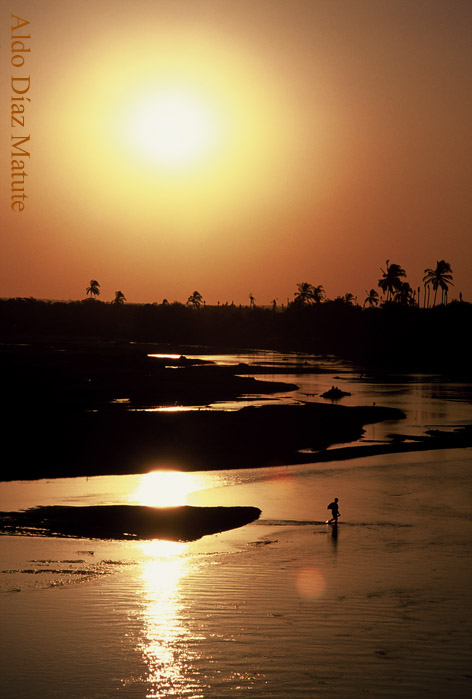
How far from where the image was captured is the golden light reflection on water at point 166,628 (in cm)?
1617

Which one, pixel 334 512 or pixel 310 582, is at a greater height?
pixel 334 512

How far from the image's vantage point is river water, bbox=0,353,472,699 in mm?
16469

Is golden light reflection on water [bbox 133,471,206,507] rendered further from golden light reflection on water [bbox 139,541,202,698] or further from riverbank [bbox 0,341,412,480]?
golden light reflection on water [bbox 139,541,202,698]

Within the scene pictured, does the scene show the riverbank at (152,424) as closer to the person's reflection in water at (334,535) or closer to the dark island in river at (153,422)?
the dark island in river at (153,422)

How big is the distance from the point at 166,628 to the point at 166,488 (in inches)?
675

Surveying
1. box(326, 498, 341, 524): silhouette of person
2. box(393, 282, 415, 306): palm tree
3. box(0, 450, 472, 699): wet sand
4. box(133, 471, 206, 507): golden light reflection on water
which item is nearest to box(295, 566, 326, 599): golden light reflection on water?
box(0, 450, 472, 699): wet sand

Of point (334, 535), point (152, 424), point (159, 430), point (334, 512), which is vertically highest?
point (152, 424)

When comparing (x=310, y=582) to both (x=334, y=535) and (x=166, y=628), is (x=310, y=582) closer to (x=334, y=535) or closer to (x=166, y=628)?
(x=166, y=628)

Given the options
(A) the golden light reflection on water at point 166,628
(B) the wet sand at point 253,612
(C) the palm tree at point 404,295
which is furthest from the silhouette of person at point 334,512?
(C) the palm tree at point 404,295

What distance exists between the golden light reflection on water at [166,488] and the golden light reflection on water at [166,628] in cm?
740

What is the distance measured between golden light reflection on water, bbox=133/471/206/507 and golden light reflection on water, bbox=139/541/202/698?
7399 millimetres

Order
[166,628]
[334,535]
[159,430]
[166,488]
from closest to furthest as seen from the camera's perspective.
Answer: [166,628], [334,535], [166,488], [159,430]

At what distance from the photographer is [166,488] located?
3578 cm

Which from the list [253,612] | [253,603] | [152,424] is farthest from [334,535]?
[152,424]
